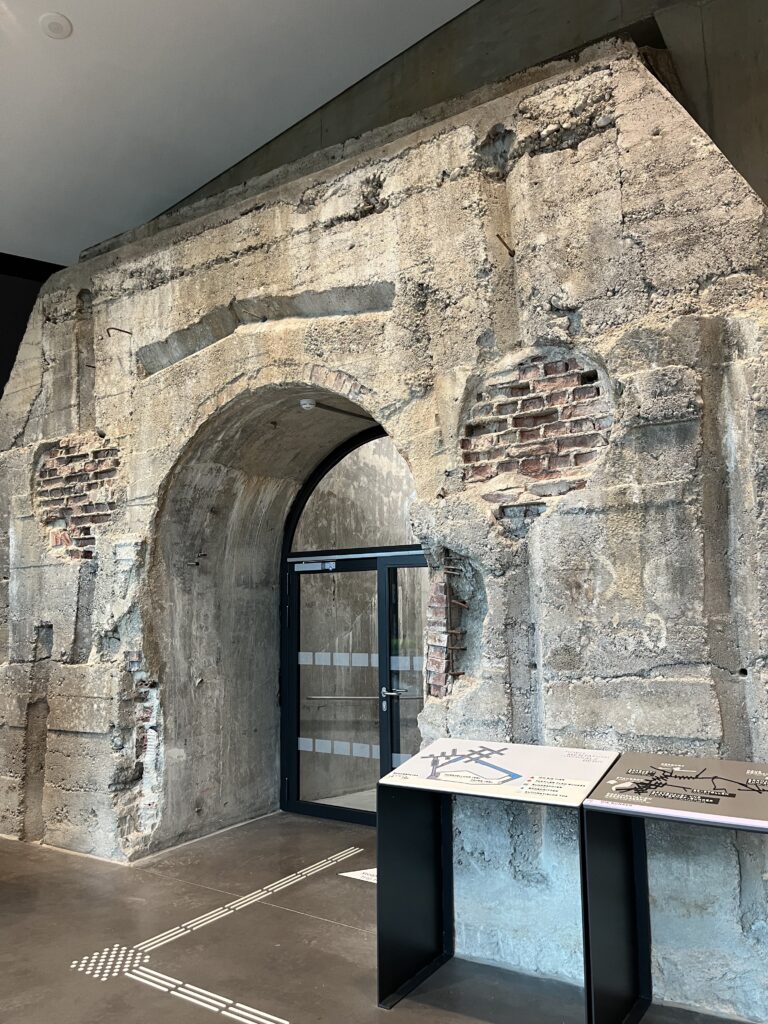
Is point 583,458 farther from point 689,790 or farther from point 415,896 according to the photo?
point 415,896

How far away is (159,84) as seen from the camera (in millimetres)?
5129

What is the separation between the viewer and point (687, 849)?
3100 mm

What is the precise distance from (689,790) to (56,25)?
202 inches

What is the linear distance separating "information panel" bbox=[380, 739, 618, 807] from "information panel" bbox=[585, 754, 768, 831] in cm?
9

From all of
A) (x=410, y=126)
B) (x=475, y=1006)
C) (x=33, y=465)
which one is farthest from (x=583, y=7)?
(x=475, y=1006)

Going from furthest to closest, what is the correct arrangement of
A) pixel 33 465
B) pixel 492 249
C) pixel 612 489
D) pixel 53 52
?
pixel 33 465, pixel 53 52, pixel 492 249, pixel 612 489

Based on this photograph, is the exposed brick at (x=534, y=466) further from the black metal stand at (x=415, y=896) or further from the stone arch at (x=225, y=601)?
the black metal stand at (x=415, y=896)

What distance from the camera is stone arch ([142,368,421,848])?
5.11 meters

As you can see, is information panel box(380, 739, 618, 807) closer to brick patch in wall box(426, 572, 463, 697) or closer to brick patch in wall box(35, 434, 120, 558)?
brick patch in wall box(426, 572, 463, 697)

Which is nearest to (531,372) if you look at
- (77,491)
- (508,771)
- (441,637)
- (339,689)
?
(441,637)

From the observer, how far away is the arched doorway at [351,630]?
546 cm

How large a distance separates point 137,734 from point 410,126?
403 cm

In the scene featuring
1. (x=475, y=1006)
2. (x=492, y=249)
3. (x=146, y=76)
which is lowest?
(x=475, y=1006)

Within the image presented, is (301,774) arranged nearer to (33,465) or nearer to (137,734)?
(137,734)
